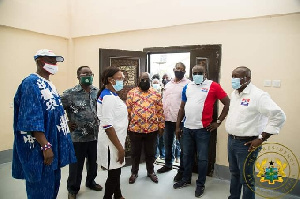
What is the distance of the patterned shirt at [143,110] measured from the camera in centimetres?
304

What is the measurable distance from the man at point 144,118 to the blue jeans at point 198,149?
0.41 m

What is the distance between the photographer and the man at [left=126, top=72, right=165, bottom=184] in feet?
9.99

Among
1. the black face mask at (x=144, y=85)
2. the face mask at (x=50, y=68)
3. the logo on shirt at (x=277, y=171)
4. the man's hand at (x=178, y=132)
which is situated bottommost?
the logo on shirt at (x=277, y=171)

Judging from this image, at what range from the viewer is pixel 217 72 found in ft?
10.9

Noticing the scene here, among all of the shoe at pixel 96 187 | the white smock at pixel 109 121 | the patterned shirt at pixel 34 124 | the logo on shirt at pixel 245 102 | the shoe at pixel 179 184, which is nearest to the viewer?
the patterned shirt at pixel 34 124

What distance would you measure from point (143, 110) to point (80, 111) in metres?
0.82

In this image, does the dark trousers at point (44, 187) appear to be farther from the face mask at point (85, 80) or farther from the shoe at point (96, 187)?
the shoe at point (96, 187)

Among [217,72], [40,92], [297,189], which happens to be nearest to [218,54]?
[217,72]

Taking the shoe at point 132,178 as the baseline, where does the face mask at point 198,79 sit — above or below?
above

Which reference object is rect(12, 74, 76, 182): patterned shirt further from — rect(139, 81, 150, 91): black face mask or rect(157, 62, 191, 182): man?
rect(157, 62, 191, 182): man

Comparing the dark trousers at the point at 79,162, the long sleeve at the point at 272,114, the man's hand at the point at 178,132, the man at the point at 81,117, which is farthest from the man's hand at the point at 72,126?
the long sleeve at the point at 272,114

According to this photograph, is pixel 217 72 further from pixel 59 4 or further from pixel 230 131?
pixel 59 4

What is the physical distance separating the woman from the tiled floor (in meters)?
0.75

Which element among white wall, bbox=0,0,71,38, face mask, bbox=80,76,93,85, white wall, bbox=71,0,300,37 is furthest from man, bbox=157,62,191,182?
white wall, bbox=0,0,71,38
